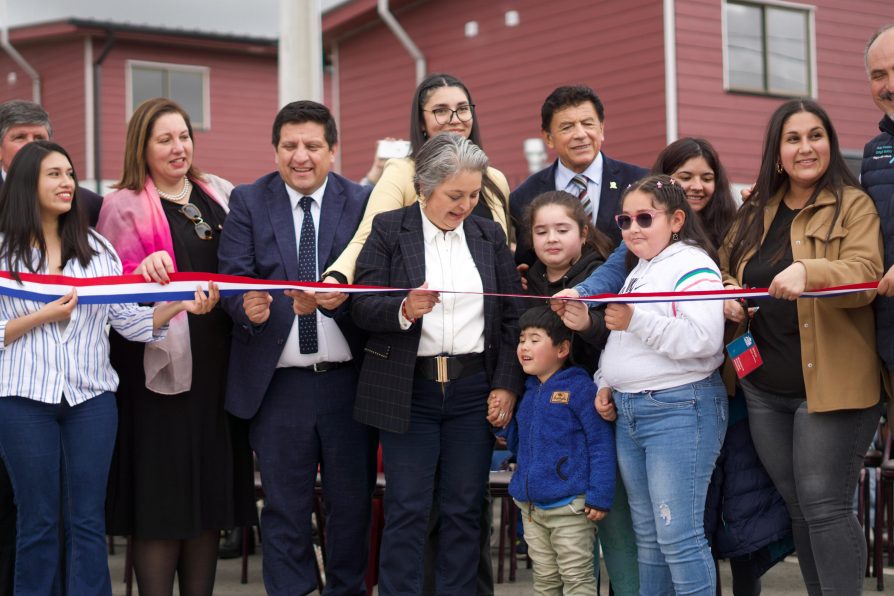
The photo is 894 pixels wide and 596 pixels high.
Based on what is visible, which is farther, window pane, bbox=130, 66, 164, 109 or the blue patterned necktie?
window pane, bbox=130, 66, 164, 109

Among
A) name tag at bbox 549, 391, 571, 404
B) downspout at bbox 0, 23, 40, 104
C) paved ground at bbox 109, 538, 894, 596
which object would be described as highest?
downspout at bbox 0, 23, 40, 104

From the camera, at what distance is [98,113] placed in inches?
749

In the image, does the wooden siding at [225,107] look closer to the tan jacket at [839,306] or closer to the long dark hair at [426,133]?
the long dark hair at [426,133]

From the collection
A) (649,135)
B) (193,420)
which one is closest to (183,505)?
(193,420)

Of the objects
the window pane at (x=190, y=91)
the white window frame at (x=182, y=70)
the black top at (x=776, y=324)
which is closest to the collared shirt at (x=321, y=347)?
the black top at (x=776, y=324)

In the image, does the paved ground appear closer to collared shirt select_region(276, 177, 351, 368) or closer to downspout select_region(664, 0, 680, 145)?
collared shirt select_region(276, 177, 351, 368)

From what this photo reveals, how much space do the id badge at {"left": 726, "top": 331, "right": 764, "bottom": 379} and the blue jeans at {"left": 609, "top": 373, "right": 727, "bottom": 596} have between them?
0.11 metres

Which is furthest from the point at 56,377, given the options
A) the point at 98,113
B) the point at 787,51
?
the point at 98,113

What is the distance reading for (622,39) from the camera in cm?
1295

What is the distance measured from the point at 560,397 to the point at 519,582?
2.33 metres

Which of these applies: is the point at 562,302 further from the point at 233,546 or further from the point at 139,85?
Result: the point at 139,85

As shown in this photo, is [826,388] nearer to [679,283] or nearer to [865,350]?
[865,350]

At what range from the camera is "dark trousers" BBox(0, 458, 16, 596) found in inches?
174

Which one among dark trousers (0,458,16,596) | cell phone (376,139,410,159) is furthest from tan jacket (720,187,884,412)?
dark trousers (0,458,16,596)
